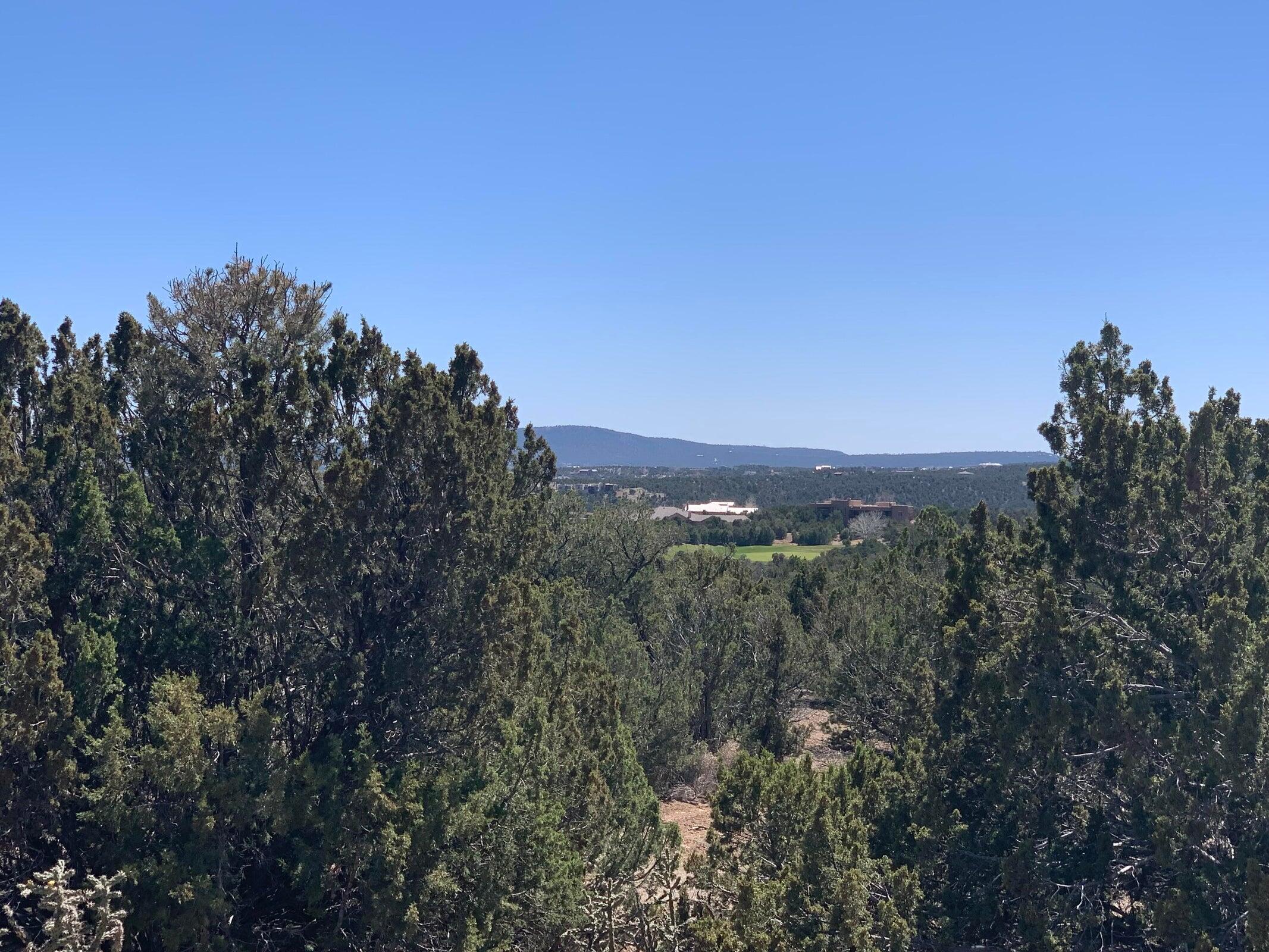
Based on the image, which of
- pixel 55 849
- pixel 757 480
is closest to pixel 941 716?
pixel 55 849

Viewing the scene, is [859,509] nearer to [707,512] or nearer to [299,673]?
[707,512]

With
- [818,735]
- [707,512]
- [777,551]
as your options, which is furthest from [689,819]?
[707,512]

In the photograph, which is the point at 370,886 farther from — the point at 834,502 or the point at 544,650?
the point at 834,502

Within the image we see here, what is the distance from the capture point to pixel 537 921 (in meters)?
10.9

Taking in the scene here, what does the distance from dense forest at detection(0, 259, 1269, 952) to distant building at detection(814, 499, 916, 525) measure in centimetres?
6436

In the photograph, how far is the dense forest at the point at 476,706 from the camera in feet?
31.0

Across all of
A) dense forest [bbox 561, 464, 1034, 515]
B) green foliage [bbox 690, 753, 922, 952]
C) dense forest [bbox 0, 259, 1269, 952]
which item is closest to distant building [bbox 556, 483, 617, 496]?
dense forest [bbox 561, 464, 1034, 515]

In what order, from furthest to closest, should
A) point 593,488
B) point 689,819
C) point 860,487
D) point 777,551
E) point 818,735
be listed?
point 860,487 → point 593,488 → point 777,551 → point 818,735 → point 689,819

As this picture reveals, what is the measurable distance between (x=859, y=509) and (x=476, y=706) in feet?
263

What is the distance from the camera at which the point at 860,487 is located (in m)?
139

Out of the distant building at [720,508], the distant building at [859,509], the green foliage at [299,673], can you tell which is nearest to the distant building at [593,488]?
the distant building at [720,508]

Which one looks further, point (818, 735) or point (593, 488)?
point (593, 488)

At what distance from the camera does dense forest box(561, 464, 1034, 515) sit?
107 meters

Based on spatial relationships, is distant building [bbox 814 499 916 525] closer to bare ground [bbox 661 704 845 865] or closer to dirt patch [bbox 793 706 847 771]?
dirt patch [bbox 793 706 847 771]
